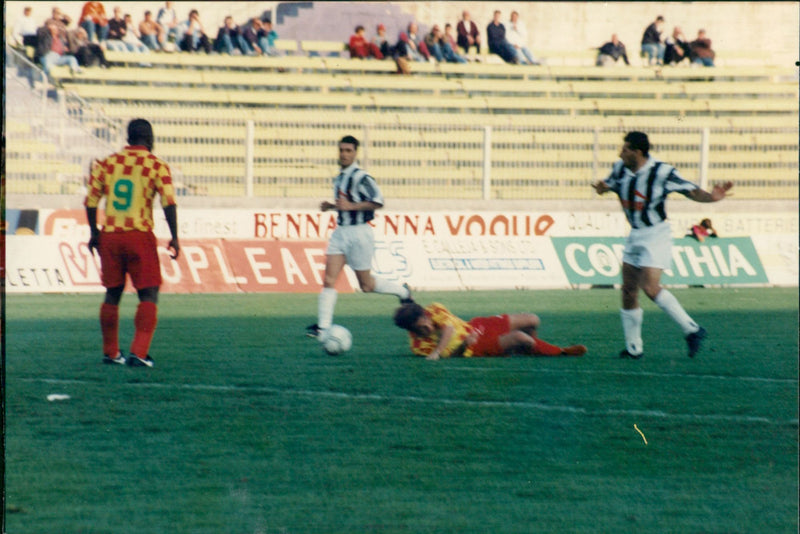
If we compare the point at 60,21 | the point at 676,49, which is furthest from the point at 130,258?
the point at 676,49

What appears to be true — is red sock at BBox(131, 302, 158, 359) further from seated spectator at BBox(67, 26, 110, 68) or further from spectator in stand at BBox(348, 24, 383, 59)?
spectator in stand at BBox(348, 24, 383, 59)

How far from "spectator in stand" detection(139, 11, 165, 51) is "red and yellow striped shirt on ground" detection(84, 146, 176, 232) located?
49.2 ft

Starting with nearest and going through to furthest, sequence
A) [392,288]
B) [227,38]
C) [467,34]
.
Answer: [392,288]
[227,38]
[467,34]

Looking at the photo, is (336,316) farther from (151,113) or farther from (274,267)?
(151,113)

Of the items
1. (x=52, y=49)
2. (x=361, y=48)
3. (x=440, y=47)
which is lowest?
(x=52, y=49)

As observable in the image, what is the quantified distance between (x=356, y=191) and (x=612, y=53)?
604 inches

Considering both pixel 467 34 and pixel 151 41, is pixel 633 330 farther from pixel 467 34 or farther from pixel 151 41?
pixel 151 41

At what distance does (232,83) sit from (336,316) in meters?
10.2

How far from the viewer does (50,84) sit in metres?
20.6

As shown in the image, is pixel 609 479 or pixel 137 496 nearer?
pixel 137 496

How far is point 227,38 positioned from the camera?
22.4m

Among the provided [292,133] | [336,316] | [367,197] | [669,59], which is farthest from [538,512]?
[669,59]

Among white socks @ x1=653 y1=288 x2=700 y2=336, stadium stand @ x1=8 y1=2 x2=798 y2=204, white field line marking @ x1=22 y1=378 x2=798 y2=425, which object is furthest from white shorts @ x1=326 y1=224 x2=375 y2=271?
stadium stand @ x1=8 y1=2 x2=798 y2=204

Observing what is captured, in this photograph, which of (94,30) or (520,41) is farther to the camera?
(520,41)
